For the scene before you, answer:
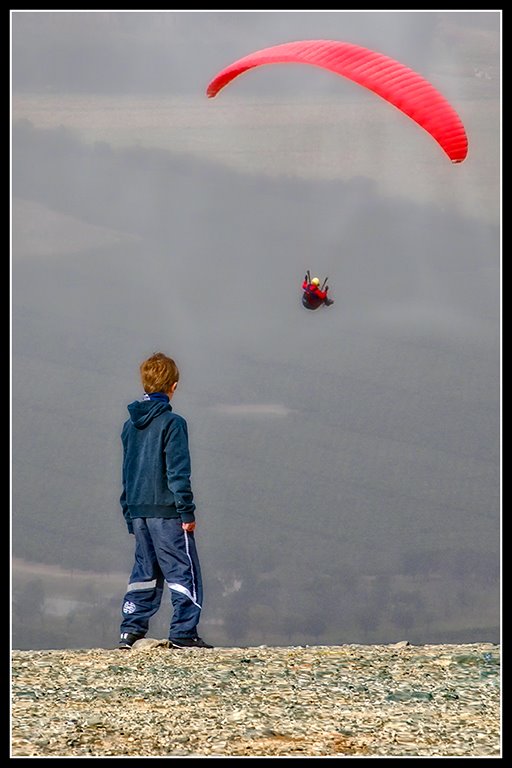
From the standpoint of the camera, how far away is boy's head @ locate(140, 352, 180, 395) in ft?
35.0

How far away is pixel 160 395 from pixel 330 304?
1921 millimetres

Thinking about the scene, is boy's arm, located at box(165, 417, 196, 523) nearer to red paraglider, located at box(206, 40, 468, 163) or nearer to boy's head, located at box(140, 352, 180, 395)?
boy's head, located at box(140, 352, 180, 395)

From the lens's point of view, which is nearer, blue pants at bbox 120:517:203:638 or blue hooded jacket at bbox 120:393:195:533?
blue hooded jacket at bbox 120:393:195:533

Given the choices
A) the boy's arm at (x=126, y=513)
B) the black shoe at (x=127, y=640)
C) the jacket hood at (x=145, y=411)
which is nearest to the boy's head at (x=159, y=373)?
the jacket hood at (x=145, y=411)

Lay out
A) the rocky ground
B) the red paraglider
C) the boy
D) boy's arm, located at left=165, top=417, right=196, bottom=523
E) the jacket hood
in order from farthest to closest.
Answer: the jacket hood < the boy < boy's arm, located at left=165, top=417, right=196, bottom=523 < the red paraglider < the rocky ground

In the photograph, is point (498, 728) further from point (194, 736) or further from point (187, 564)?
point (187, 564)

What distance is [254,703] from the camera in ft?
29.2

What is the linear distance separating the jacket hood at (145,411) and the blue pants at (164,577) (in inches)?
32.2

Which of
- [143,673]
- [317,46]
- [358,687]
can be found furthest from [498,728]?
[317,46]

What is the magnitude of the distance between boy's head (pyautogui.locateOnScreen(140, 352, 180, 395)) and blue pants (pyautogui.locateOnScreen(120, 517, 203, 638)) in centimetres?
112

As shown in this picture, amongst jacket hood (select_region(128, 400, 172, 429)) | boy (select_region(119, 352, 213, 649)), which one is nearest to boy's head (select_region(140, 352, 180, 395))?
boy (select_region(119, 352, 213, 649))

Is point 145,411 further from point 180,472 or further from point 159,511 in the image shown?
point 159,511

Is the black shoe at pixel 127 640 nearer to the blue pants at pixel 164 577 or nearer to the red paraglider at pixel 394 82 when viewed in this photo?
the blue pants at pixel 164 577

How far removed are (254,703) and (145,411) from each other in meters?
2.85
